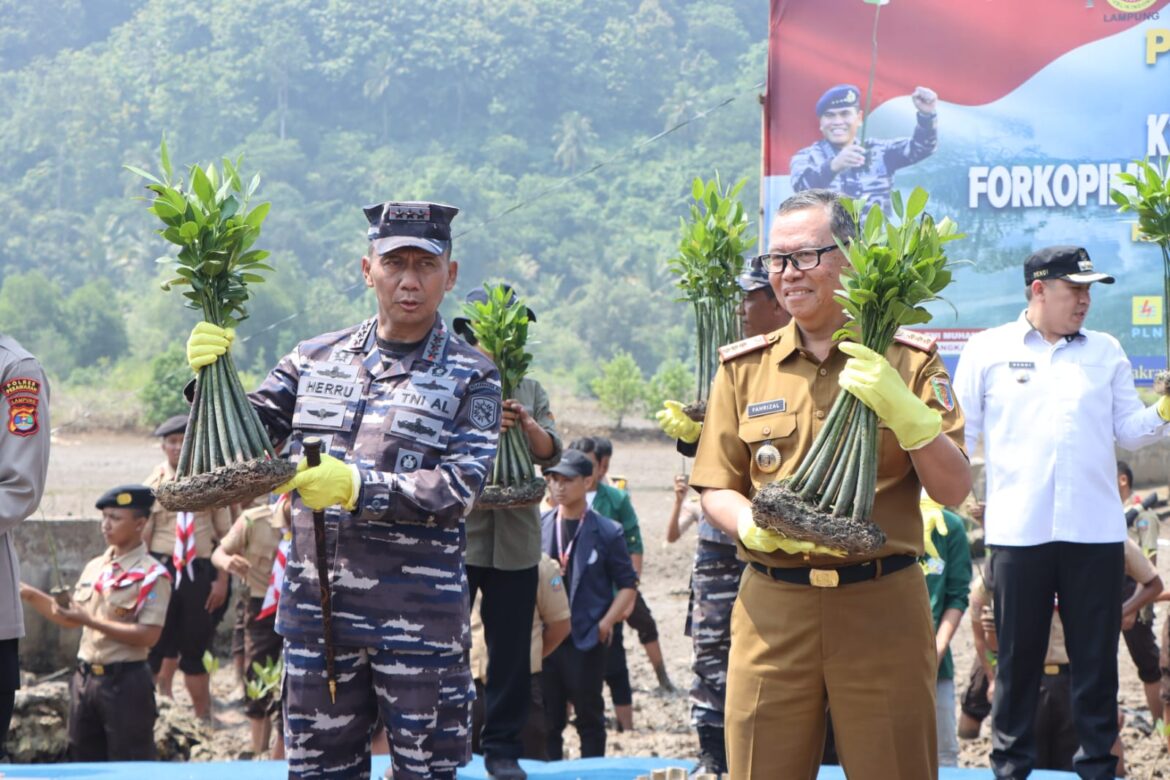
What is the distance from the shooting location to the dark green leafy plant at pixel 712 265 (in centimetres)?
519

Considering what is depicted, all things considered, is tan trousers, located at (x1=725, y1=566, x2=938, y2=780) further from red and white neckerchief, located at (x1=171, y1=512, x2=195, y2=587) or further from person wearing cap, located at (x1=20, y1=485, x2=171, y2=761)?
red and white neckerchief, located at (x1=171, y1=512, x2=195, y2=587)

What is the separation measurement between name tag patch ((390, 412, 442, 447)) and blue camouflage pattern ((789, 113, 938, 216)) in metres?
5.72

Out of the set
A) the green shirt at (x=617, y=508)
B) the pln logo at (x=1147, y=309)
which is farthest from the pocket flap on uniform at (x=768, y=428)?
the pln logo at (x=1147, y=309)

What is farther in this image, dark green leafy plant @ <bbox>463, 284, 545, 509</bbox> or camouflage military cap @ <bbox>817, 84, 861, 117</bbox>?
camouflage military cap @ <bbox>817, 84, 861, 117</bbox>

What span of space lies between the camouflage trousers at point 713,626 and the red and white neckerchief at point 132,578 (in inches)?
123

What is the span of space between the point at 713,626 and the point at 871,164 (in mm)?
5319

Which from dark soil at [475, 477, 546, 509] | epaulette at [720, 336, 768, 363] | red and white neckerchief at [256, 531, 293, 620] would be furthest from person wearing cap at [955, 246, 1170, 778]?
red and white neckerchief at [256, 531, 293, 620]

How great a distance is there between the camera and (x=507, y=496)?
16.4 ft

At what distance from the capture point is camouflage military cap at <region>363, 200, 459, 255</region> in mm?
3734

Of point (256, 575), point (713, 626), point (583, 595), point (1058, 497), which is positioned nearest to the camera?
point (1058, 497)

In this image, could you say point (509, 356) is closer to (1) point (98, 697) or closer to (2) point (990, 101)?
(1) point (98, 697)

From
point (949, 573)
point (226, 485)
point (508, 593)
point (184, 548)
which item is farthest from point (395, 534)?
point (184, 548)

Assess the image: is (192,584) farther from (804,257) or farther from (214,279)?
(804,257)

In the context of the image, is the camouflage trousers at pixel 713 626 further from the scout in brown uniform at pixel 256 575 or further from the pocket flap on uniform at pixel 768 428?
the scout in brown uniform at pixel 256 575
